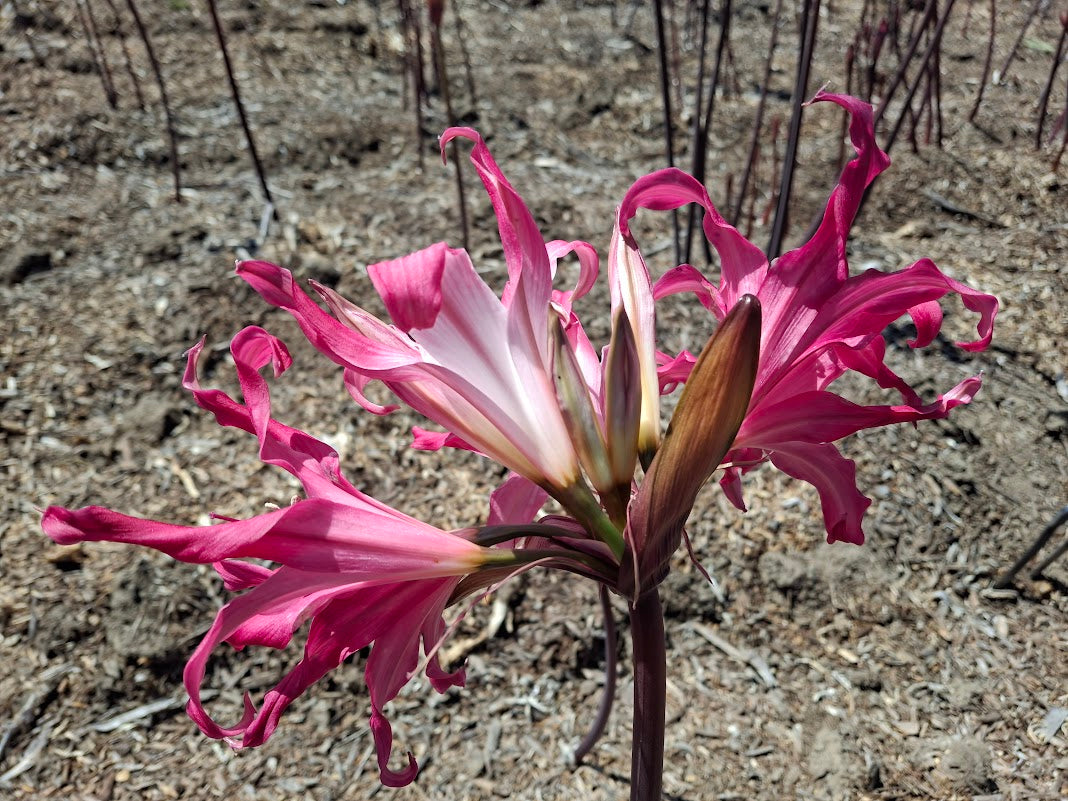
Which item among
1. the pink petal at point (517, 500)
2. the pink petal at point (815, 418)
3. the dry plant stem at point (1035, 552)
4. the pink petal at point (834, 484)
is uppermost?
the pink petal at point (815, 418)

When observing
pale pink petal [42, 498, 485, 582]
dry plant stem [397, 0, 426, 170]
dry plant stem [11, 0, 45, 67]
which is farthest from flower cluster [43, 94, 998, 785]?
dry plant stem [11, 0, 45, 67]

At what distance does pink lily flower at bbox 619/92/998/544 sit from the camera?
0.90 m

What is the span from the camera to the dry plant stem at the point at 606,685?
1451 mm

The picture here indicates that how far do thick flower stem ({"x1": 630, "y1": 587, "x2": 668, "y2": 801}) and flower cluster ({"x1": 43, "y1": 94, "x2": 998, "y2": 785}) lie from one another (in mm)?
52

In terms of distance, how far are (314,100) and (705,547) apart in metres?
2.99

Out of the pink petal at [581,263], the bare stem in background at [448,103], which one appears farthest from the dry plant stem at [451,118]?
the pink petal at [581,263]

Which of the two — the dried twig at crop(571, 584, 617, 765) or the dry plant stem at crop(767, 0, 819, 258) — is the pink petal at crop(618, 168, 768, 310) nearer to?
the dried twig at crop(571, 584, 617, 765)

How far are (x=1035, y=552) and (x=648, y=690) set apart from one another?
4.52ft

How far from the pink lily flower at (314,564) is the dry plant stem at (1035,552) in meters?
1.35

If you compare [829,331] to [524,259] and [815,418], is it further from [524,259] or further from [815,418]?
[524,259]

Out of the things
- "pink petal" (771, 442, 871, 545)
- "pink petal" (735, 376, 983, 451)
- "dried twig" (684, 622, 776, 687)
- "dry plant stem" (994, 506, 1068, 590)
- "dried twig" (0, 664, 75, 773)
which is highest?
"pink petal" (735, 376, 983, 451)

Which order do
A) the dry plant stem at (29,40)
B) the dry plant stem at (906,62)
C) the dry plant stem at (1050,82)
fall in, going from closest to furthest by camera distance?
the dry plant stem at (906,62)
the dry plant stem at (1050,82)
the dry plant stem at (29,40)

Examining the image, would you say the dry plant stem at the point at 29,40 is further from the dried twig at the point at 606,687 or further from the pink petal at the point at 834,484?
the pink petal at the point at 834,484

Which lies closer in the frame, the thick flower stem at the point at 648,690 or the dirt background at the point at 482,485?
the thick flower stem at the point at 648,690
